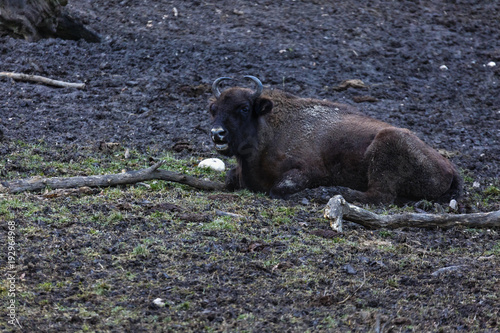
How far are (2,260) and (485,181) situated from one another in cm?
666

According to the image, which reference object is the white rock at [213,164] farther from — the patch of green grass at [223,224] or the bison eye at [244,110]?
the patch of green grass at [223,224]

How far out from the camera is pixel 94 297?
17.4 ft

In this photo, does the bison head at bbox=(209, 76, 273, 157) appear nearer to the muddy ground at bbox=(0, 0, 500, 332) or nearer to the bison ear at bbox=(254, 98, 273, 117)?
the bison ear at bbox=(254, 98, 273, 117)

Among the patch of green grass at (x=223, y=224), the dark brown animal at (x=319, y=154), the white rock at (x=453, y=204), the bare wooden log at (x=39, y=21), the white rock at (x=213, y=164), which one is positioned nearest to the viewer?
the patch of green grass at (x=223, y=224)

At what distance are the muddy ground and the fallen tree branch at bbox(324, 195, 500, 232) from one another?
103 mm

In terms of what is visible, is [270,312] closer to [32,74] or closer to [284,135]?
[284,135]

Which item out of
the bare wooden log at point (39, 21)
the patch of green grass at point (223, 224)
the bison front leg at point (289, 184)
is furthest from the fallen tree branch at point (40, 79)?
the patch of green grass at point (223, 224)

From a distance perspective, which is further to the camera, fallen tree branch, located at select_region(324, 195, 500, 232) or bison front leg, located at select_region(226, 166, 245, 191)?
bison front leg, located at select_region(226, 166, 245, 191)

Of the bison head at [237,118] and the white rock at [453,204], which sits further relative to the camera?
the bison head at [237,118]

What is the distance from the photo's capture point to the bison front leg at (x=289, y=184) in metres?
8.98

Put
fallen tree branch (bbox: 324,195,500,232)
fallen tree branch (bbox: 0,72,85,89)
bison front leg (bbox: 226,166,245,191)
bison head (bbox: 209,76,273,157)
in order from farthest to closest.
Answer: fallen tree branch (bbox: 0,72,85,89)
bison front leg (bbox: 226,166,245,191)
bison head (bbox: 209,76,273,157)
fallen tree branch (bbox: 324,195,500,232)

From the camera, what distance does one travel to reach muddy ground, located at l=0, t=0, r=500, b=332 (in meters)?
5.31

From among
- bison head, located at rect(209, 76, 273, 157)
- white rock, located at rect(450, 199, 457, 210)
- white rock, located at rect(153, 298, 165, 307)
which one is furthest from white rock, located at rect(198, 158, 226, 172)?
white rock, located at rect(153, 298, 165, 307)

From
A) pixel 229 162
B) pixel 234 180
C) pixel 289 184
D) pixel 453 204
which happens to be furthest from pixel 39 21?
pixel 453 204
